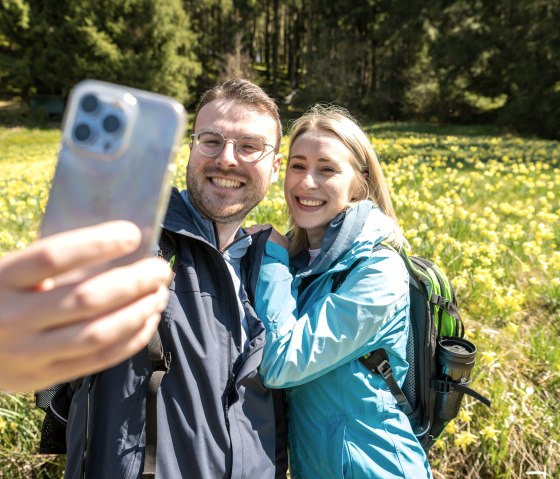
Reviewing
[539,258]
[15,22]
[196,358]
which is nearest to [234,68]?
[15,22]

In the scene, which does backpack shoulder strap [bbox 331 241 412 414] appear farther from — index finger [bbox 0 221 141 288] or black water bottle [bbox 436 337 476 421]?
index finger [bbox 0 221 141 288]

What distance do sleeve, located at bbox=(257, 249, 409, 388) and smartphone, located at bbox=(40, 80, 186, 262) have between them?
3.45ft

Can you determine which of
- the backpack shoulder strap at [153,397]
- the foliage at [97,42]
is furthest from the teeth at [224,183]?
the foliage at [97,42]

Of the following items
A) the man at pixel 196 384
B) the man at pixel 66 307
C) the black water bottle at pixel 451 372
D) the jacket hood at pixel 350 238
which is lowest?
the black water bottle at pixel 451 372

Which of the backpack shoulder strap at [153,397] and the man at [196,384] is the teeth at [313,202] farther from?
the backpack shoulder strap at [153,397]

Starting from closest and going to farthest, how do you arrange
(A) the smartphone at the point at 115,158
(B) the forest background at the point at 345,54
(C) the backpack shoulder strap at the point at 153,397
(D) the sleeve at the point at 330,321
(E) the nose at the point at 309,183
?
(A) the smartphone at the point at 115,158, (C) the backpack shoulder strap at the point at 153,397, (D) the sleeve at the point at 330,321, (E) the nose at the point at 309,183, (B) the forest background at the point at 345,54

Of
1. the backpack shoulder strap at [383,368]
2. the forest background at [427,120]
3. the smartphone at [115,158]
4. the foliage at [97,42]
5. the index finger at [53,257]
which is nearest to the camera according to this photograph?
the index finger at [53,257]

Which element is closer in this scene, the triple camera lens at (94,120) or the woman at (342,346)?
the triple camera lens at (94,120)

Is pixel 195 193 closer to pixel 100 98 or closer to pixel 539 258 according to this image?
pixel 100 98

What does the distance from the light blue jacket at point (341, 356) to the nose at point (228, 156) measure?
0.40 m

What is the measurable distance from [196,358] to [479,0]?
29920mm

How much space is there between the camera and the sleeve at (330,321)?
1.68 meters

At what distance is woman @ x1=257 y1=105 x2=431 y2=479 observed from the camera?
172cm

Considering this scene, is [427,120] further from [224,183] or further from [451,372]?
[224,183]
